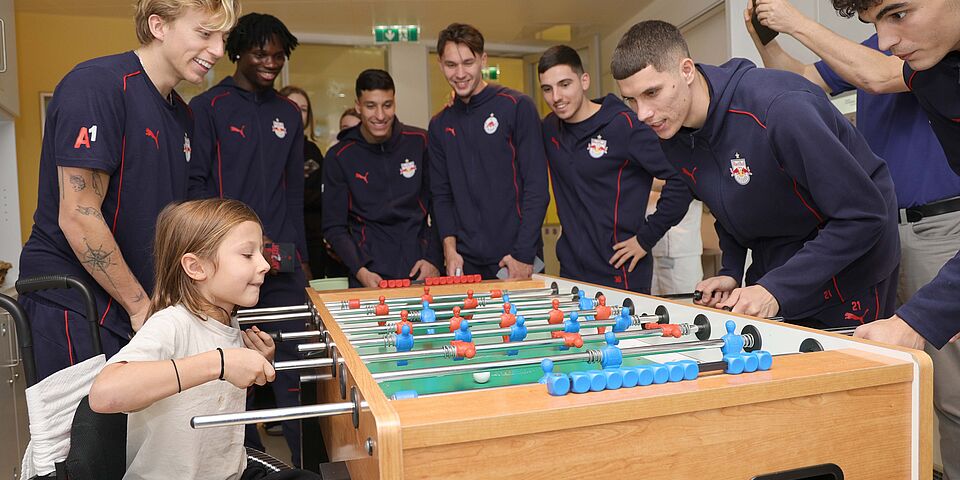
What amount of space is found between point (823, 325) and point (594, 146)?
136cm

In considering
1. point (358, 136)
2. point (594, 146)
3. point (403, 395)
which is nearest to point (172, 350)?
point (403, 395)

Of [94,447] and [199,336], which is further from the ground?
[199,336]

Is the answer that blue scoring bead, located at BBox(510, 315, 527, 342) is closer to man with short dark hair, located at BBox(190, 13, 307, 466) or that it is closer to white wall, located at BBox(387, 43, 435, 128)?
man with short dark hair, located at BBox(190, 13, 307, 466)

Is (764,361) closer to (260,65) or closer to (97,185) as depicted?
(97,185)

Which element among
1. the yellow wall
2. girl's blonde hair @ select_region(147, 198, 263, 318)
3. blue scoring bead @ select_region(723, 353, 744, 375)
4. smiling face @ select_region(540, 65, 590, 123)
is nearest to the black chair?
girl's blonde hair @ select_region(147, 198, 263, 318)

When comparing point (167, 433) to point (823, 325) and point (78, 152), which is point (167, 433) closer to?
point (78, 152)

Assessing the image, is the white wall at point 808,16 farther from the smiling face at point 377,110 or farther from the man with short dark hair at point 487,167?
the smiling face at point 377,110

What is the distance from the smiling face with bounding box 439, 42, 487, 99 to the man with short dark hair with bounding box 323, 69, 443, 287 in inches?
17.2

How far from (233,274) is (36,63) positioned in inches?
211

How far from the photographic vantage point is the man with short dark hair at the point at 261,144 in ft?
9.80

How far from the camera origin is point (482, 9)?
242 inches

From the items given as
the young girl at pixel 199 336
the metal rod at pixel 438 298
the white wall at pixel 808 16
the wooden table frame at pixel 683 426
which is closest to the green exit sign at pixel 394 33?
the white wall at pixel 808 16

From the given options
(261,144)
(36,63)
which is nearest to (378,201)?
(261,144)

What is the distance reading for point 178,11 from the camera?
193 cm
